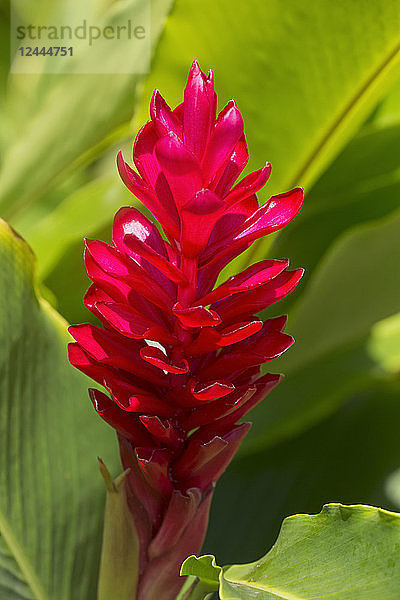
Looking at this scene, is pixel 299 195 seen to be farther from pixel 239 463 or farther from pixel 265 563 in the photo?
pixel 239 463

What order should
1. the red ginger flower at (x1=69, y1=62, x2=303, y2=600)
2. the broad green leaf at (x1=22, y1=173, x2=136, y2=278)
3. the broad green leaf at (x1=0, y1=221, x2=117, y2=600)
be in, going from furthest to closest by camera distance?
1. the broad green leaf at (x1=22, y1=173, x2=136, y2=278)
2. the broad green leaf at (x1=0, y1=221, x2=117, y2=600)
3. the red ginger flower at (x1=69, y1=62, x2=303, y2=600)

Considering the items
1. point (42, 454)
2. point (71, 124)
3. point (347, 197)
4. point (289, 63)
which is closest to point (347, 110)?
point (289, 63)

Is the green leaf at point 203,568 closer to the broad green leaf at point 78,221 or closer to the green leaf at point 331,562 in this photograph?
the green leaf at point 331,562

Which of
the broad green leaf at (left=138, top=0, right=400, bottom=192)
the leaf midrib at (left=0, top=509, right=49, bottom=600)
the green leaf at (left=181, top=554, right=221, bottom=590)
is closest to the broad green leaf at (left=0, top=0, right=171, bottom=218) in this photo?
the broad green leaf at (left=138, top=0, right=400, bottom=192)

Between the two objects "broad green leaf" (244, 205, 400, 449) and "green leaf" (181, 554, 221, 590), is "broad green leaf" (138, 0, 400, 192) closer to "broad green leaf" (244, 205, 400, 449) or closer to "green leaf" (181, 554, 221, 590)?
"broad green leaf" (244, 205, 400, 449)

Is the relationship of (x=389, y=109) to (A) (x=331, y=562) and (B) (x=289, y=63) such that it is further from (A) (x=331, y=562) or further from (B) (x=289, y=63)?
(A) (x=331, y=562)

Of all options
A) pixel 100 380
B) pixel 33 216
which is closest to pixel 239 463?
pixel 100 380
